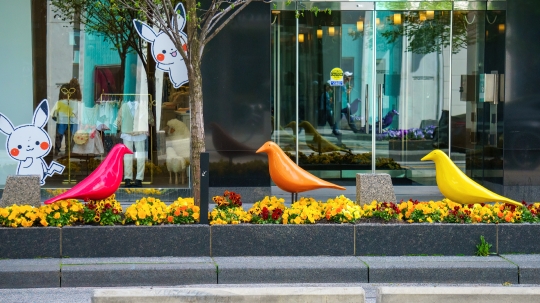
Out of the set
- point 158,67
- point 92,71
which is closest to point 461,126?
point 158,67

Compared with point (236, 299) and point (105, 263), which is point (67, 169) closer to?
point (105, 263)

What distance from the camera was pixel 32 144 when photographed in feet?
45.3

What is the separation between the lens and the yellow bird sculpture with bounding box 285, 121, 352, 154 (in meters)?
16.1

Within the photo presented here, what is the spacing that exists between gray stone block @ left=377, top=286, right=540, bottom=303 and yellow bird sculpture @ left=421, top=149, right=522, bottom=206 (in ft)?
12.8

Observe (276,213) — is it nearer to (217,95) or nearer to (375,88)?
(217,95)

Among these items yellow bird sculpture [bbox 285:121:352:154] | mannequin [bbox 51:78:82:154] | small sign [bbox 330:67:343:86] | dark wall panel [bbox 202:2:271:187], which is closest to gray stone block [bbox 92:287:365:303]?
dark wall panel [bbox 202:2:271:187]

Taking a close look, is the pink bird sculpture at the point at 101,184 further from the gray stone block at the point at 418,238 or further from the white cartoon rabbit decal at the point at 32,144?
the white cartoon rabbit decal at the point at 32,144

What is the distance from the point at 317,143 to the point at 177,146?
360 cm

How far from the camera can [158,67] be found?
13.6m

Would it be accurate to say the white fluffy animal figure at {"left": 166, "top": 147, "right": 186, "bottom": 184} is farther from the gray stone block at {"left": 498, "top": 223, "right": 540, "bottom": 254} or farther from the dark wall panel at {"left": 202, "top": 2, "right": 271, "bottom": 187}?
the gray stone block at {"left": 498, "top": 223, "right": 540, "bottom": 254}

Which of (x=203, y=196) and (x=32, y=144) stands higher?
(x=32, y=144)

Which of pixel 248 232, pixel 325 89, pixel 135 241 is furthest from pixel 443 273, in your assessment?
pixel 325 89

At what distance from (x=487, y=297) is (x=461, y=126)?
11.3m

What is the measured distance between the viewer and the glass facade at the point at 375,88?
52.1 ft
